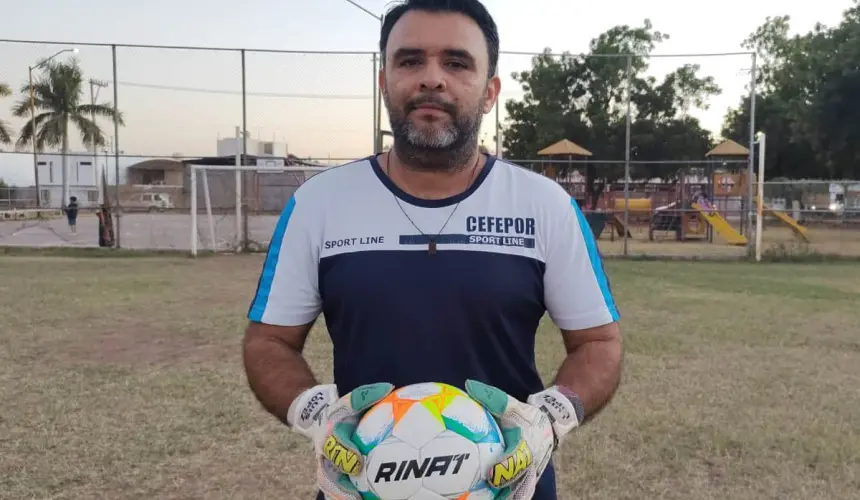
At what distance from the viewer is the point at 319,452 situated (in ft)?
4.93

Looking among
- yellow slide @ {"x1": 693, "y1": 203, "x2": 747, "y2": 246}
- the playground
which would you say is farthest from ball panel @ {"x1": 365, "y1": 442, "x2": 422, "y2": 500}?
yellow slide @ {"x1": 693, "y1": 203, "x2": 747, "y2": 246}

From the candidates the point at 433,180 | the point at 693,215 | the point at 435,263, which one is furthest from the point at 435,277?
the point at 693,215

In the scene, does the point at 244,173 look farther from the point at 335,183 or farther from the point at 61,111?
the point at 61,111

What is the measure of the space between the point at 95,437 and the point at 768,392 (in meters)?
4.80

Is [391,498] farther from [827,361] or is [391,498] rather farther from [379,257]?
[827,361]

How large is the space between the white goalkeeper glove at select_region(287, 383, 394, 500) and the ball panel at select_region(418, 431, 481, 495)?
14 centimetres

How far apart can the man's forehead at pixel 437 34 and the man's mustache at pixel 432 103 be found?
12 centimetres

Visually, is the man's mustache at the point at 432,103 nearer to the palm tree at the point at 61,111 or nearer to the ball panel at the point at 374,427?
the ball panel at the point at 374,427

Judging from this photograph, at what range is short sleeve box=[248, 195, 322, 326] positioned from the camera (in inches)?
72.8

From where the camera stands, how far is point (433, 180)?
188cm

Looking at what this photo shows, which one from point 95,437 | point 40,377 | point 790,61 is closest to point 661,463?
point 95,437

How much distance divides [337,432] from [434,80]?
88 cm

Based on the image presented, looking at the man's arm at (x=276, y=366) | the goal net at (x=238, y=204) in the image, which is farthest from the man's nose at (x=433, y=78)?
the goal net at (x=238, y=204)

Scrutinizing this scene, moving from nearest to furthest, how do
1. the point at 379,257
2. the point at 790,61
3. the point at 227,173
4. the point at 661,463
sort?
the point at 379,257 → the point at 661,463 → the point at 227,173 → the point at 790,61
